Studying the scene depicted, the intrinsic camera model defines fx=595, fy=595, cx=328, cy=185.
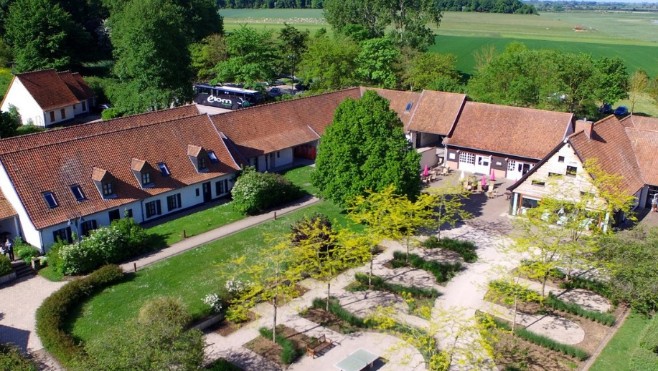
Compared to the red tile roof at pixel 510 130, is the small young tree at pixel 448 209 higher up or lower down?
lower down

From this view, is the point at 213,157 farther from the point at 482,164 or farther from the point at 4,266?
the point at 482,164

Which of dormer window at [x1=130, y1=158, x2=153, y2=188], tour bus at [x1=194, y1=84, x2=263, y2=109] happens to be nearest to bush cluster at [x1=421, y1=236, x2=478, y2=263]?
dormer window at [x1=130, y1=158, x2=153, y2=188]

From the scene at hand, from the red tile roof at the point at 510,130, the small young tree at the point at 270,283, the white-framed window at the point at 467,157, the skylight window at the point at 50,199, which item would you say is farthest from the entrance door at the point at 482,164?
the skylight window at the point at 50,199

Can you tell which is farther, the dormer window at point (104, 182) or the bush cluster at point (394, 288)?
the dormer window at point (104, 182)

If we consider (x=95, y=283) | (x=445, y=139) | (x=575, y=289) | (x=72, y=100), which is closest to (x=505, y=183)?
(x=445, y=139)

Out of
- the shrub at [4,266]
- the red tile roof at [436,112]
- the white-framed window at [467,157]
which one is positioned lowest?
the shrub at [4,266]

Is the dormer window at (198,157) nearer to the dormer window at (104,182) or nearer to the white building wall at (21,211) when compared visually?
the dormer window at (104,182)

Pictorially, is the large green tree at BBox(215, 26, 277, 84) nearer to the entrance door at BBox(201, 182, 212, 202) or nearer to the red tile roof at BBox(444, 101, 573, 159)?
the red tile roof at BBox(444, 101, 573, 159)

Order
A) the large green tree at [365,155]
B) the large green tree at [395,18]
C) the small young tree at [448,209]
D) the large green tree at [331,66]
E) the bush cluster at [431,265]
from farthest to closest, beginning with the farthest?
1. the large green tree at [395,18]
2. the large green tree at [331,66]
3. the small young tree at [448,209]
4. the large green tree at [365,155]
5. the bush cluster at [431,265]

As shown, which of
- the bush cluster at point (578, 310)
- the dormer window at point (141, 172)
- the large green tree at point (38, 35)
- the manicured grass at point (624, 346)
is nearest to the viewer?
the manicured grass at point (624, 346)
